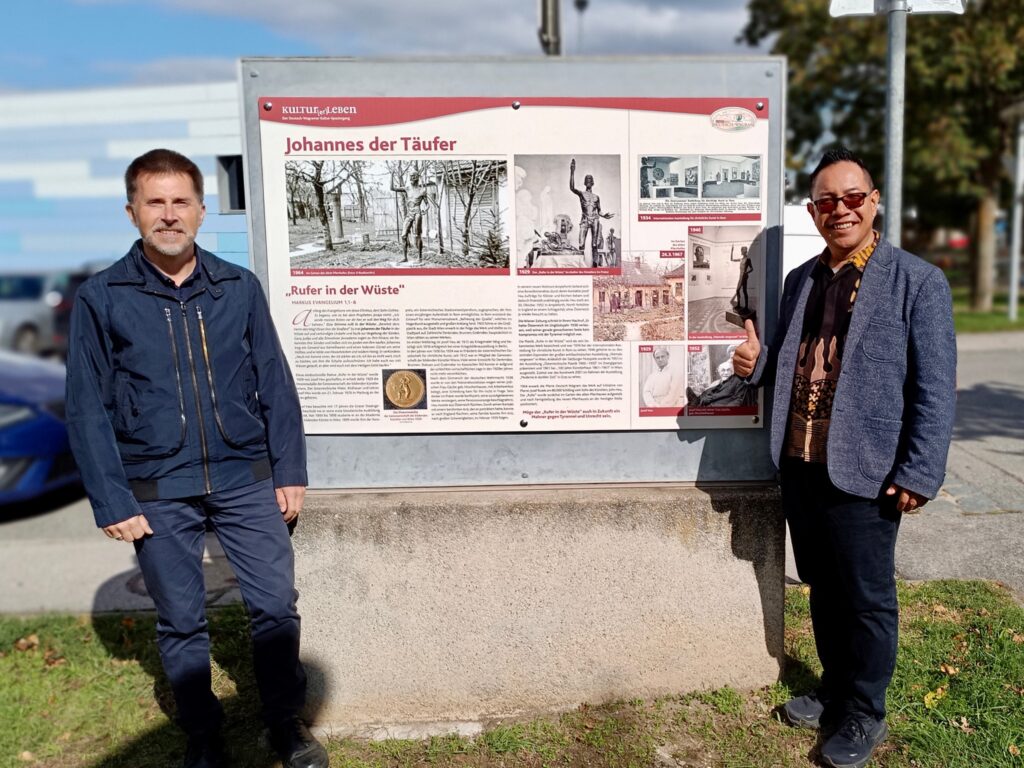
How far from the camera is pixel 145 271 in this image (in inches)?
110

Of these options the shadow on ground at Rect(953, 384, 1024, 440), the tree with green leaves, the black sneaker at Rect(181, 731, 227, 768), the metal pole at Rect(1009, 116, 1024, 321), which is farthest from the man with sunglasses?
the metal pole at Rect(1009, 116, 1024, 321)

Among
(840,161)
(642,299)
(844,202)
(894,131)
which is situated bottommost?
(642,299)

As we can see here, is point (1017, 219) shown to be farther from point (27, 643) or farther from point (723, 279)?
point (27, 643)

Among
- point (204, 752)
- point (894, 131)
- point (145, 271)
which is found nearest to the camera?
point (145, 271)

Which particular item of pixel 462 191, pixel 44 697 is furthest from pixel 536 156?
pixel 44 697

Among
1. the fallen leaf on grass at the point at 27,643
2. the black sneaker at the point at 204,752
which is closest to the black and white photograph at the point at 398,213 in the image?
the black sneaker at the point at 204,752

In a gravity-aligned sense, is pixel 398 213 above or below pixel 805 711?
above

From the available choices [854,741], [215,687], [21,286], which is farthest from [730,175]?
[21,286]

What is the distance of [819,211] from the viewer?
278cm

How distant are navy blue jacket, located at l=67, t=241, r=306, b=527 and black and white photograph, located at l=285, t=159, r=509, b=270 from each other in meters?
0.33

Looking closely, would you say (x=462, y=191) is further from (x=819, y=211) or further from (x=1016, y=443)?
(x=1016, y=443)

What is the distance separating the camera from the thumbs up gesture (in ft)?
10.0

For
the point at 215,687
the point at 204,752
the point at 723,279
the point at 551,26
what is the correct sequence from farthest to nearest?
A: 1. the point at 551,26
2. the point at 215,687
3. the point at 723,279
4. the point at 204,752

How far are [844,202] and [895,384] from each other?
0.57 meters
